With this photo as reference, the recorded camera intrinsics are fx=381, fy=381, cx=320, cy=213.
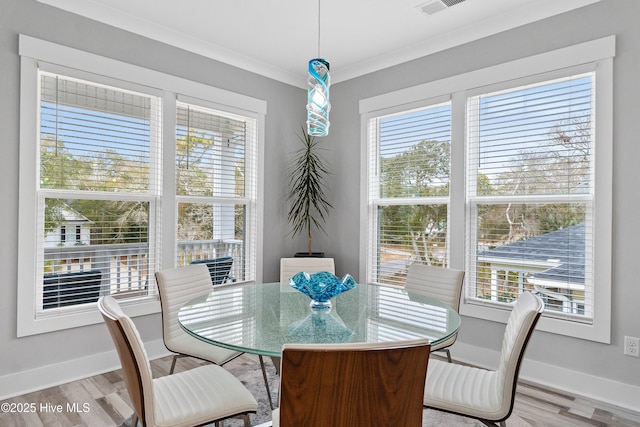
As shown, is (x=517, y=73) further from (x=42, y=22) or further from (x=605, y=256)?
(x=42, y=22)

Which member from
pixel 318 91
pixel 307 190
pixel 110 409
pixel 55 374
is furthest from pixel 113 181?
pixel 318 91

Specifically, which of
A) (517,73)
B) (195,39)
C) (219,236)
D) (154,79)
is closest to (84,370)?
(219,236)

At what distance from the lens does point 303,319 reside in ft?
5.99

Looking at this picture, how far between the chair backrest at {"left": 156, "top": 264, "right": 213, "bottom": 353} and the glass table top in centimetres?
31

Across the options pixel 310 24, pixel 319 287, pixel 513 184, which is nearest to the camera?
pixel 319 287

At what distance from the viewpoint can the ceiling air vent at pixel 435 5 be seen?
272cm

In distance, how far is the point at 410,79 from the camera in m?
3.61

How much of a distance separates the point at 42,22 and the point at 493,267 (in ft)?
12.5

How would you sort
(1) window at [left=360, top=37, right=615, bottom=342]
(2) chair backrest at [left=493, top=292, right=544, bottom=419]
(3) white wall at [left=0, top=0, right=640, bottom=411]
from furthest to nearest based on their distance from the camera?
1. (1) window at [left=360, top=37, right=615, bottom=342]
2. (3) white wall at [left=0, top=0, right=640, bottom=411]
3. (2) chair backrest at [left=493, top=292, right=544, bottom=419]

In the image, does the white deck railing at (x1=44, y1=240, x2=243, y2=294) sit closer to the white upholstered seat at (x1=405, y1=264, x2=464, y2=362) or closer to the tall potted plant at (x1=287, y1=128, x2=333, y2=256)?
the tall potted plant at (x1=287, y1=128, x2=333, y2=256)

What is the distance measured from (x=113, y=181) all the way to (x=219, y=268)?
124cm

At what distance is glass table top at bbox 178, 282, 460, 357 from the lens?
1560 millimetres

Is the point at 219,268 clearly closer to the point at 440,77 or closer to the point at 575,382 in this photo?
the point at 440,77

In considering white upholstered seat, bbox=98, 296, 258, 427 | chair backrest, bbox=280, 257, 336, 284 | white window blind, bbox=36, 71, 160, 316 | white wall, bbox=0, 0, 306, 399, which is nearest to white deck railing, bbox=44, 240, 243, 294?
white window blind, bbox=36, 71, 160, 316
